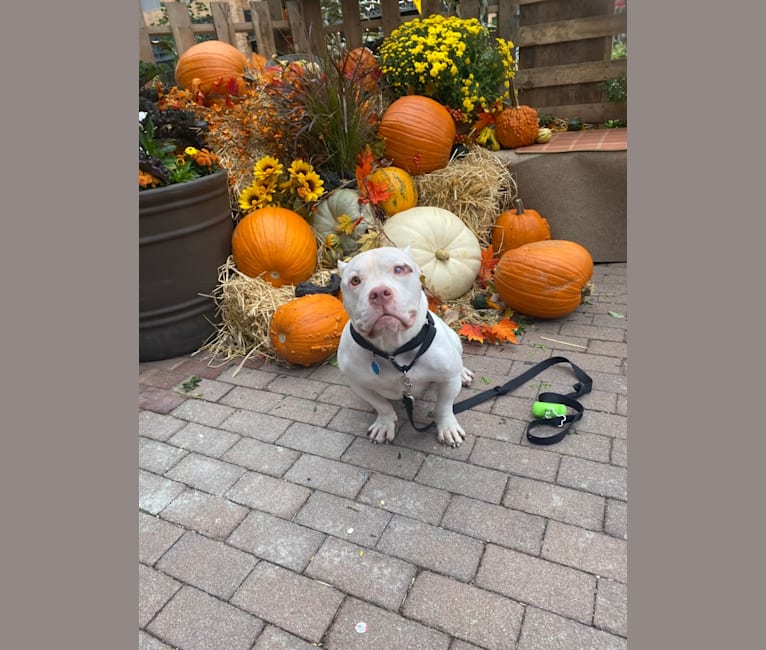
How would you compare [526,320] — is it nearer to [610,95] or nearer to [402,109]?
[402,109]

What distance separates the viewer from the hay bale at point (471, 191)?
4465 mm

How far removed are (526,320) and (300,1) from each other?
4857 millimetres

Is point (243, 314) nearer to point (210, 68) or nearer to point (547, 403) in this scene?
point (547, 403)

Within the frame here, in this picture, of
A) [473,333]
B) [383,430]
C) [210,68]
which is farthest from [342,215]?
[210,68]

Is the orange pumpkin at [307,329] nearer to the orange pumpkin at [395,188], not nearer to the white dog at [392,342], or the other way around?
the white dog at [392,342]

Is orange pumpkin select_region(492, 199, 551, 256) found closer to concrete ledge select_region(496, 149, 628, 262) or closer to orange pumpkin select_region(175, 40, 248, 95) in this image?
concrete ledge select_region(496, 149, 628, 262)

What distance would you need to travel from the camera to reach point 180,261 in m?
3.54

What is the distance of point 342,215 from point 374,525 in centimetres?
274

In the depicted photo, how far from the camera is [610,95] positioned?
5043 mm

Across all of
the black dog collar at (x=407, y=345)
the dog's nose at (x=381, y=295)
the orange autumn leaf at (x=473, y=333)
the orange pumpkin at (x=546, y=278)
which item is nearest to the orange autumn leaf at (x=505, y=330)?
the orange autumn leaf at (x=473, y=333)

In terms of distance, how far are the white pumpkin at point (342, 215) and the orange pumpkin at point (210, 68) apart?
Answer: 162 centimetres

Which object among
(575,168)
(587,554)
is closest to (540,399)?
(587,554)

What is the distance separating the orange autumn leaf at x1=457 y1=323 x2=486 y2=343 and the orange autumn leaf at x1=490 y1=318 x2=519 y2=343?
0.28ft

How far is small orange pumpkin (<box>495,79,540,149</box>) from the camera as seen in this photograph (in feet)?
15.6
